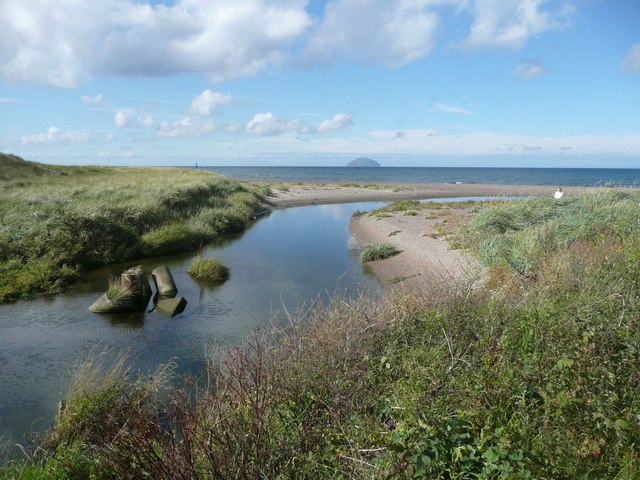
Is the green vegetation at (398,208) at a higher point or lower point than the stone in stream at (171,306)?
higher

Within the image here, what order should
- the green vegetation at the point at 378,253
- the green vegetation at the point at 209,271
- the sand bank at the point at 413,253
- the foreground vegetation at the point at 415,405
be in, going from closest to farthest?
1. the foreground vegetation at the point at 415,405
2. the sand bank at the point at 413,253
3. the green vegetation at the point at 209,271
4. the green vegetation at the point at 378,253

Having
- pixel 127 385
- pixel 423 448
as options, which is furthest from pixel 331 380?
pixel 127 385

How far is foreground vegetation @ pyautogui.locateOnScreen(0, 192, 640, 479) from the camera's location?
403 centimetres

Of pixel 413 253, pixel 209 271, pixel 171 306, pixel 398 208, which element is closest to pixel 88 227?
pixel 209 271

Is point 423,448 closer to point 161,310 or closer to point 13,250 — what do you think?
point 161,310

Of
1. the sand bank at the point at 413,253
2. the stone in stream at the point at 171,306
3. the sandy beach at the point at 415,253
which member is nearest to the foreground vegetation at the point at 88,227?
the stone in stream at the point at 171,306

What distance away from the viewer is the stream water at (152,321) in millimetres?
8711

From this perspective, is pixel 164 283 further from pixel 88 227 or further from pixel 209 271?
pixel 88 227

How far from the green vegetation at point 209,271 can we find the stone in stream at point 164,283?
1477 mm

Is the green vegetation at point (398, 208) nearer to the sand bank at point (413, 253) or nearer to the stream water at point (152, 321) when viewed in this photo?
the sand bank at point (413, 253)

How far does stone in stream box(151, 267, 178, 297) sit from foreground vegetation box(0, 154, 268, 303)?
121 inches

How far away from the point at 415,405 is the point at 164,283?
12057mm

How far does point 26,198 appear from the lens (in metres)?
21.8

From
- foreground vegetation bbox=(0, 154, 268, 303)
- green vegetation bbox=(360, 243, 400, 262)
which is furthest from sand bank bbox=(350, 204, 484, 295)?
foreground vegetation bbox=(0, 154, 268, 303)
